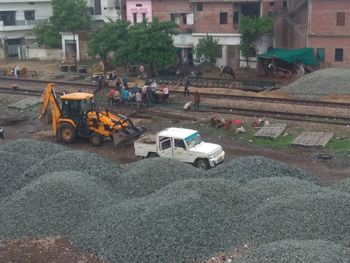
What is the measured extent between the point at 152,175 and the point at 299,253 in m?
7.33

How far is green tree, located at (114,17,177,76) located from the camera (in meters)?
39.7

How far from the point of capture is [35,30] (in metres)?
55.6

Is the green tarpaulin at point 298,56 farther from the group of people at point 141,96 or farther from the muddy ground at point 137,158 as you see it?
the group of people at point 141,96

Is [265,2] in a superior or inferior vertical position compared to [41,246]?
superior

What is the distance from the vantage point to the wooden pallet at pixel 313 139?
944 inches

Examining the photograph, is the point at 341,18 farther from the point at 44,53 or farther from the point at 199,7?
the point at 44,53

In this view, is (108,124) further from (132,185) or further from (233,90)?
(233,90)

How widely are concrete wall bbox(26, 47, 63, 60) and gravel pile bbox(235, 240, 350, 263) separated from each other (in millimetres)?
43702

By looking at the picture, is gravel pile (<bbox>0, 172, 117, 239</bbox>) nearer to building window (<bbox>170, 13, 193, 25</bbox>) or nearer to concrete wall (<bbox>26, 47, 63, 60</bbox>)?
building window (<bbox>170, 13, 193, 25</bbox>)

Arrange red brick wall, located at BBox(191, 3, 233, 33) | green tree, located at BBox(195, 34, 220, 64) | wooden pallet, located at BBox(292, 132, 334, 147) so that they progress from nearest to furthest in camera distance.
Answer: wooden pallet, located at BBox(292, 132, 334, 147) < green tree, located at BBox(195, 34, 220, 64) < red brick wall, located at BBox(191, 3, 233, 33)

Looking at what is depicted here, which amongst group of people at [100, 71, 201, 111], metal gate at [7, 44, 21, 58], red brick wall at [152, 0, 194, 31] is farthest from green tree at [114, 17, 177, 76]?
metal gate at [7, 44, 21, 58]

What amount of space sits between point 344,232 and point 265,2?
3204cm

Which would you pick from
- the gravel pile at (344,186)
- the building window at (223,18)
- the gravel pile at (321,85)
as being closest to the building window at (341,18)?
the gravel pile at (321,85)

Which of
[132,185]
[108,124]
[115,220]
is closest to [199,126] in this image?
[108,124]
